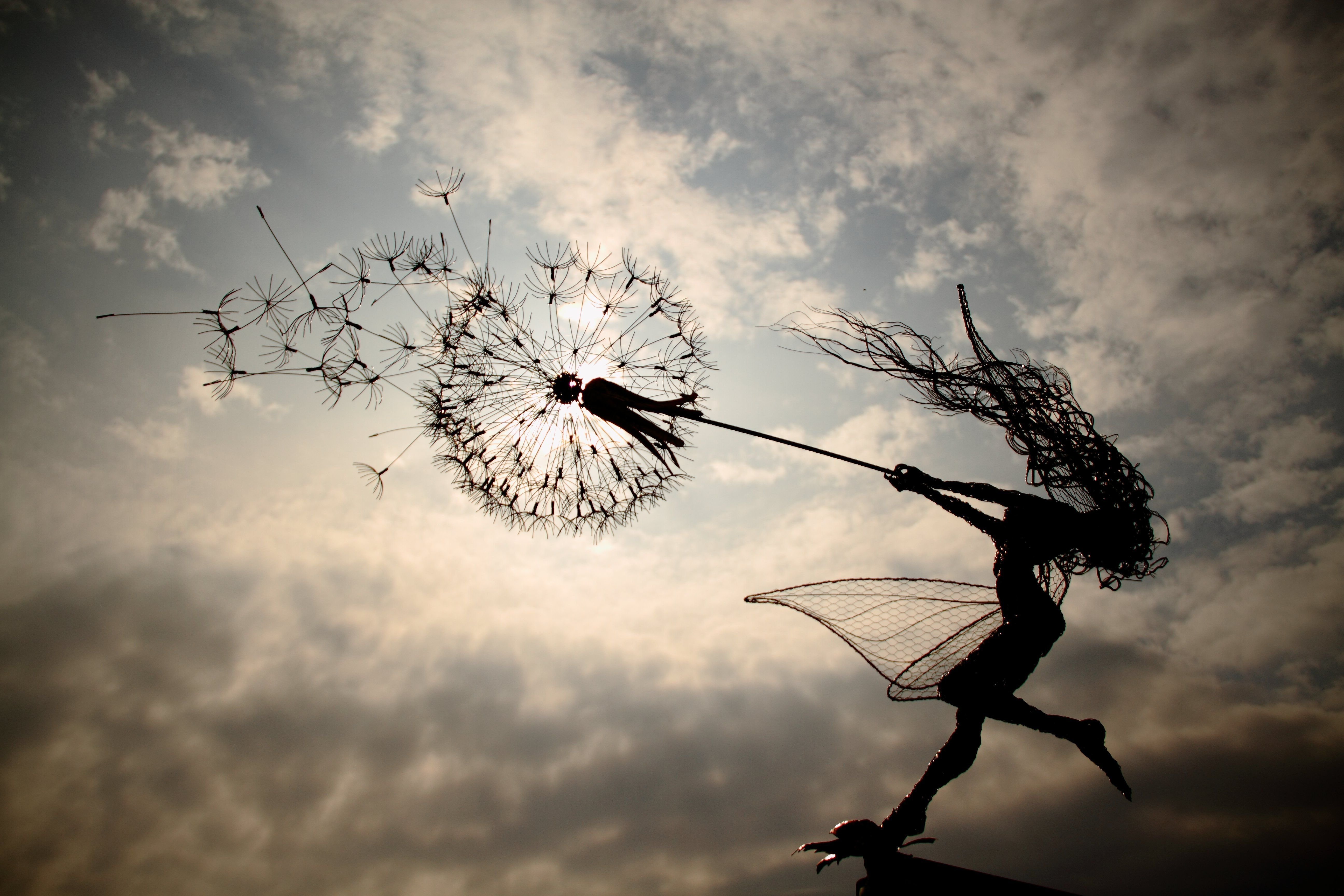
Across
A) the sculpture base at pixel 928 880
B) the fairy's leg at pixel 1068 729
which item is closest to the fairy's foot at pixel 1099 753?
the fairy's leg at pixel 1068 729

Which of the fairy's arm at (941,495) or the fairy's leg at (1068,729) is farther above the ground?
the fairy's arm at (941,495)

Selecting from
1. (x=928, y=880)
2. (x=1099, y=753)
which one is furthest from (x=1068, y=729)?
(x=928, y=880)

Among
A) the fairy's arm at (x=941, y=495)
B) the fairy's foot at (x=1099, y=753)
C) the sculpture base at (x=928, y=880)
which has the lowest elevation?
the sculpture base at (x=928, y=880)

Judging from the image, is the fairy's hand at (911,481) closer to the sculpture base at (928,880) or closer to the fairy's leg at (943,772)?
the fairy's leg at (943,772)

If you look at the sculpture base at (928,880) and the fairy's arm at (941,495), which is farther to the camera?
the fairy's arm at (941,495)

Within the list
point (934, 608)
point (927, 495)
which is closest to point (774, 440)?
point (927, 495)

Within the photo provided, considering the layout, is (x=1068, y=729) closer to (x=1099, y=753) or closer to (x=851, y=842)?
(x=1099, y=753)
